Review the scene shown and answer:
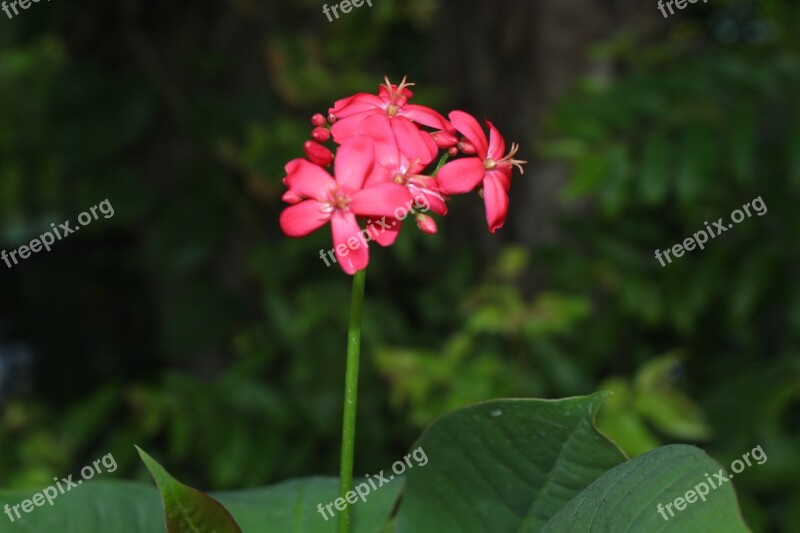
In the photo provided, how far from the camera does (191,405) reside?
1.70m

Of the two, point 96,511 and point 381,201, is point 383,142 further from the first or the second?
point 96,511

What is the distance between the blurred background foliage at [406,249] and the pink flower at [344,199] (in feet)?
3.33

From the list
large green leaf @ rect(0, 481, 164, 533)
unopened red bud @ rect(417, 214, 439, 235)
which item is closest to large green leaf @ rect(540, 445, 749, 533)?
unopened red bud @ rect(417, 214, 439, 235)

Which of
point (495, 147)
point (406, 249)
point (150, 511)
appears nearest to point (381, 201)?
point (495, 147)

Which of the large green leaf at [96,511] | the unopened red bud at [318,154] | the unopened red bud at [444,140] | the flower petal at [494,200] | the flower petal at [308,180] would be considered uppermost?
the unopened red bud at [318,154]

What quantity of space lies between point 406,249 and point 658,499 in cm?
127

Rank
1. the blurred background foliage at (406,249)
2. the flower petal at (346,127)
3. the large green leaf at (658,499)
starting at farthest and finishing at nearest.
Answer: the blurred background foliage at (406,249) → the flower petal at (346,127) → the large green leaf at (658,499)

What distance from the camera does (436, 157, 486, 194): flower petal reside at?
0.49 metres

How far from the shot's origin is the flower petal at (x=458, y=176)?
0.49 m

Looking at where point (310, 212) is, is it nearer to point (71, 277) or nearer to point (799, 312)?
point (799, 312)

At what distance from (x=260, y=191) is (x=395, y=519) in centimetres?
149

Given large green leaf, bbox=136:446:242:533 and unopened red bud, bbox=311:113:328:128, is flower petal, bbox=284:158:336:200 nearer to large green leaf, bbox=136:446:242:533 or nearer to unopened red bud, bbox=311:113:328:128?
unopened red bud, bbox=311:113:328:128

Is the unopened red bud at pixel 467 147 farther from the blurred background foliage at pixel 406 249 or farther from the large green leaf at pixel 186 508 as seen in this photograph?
the blurred background foliage at pixel 406 249

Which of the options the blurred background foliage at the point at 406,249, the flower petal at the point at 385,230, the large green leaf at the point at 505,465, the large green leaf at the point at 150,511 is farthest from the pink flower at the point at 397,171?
the blurred background foliage at the point at 406,249
